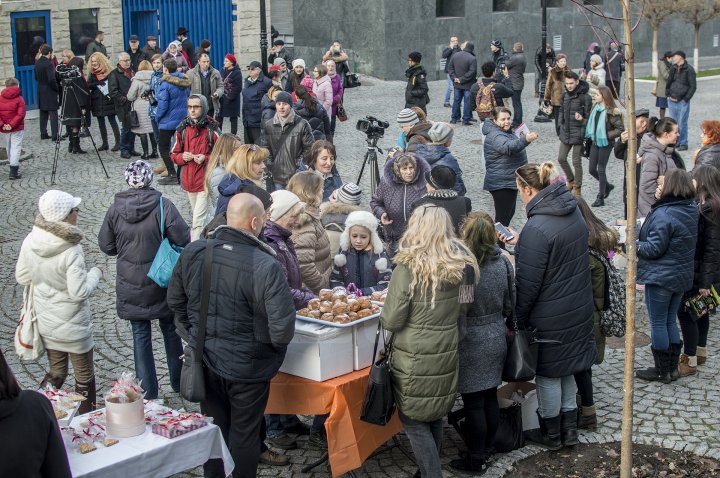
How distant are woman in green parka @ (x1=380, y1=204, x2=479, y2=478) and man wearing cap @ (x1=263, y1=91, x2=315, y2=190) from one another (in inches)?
228

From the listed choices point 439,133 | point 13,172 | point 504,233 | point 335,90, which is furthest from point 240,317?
point 335,90

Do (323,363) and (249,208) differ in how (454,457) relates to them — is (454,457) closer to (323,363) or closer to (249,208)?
(323,363)

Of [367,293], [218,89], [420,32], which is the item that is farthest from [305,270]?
[420,32]

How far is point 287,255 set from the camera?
6836 millimetres

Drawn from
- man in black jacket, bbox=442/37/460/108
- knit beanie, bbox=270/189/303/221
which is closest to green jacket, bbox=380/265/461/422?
knit beanie, bbox=270/189/303/221

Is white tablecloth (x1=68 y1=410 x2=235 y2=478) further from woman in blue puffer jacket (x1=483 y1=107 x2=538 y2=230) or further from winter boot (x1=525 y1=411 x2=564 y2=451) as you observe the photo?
woman in blue puffer jacket (x1=483 y1=107 x2=538 y2=230)

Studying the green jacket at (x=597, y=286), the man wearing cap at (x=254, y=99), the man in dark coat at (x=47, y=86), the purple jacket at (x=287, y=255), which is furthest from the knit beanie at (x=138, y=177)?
the man in dark coat at (x=47, y=86)

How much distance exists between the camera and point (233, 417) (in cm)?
610

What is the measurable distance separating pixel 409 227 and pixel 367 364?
3.33 ft

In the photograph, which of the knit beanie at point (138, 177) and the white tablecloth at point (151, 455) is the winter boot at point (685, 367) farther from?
the knit beanie at point (138, 177)

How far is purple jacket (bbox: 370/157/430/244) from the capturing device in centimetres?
947

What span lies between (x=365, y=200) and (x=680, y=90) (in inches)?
278

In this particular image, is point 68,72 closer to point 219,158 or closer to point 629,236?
point 219,158

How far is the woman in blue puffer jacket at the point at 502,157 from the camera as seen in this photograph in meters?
11.1
